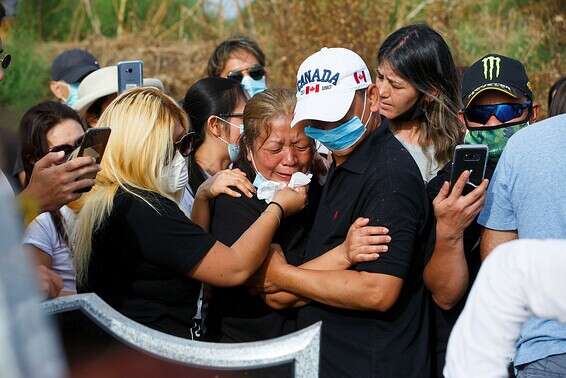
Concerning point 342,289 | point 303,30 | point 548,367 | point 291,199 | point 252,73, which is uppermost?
point 303,30

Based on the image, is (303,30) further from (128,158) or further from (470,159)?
(470,159)

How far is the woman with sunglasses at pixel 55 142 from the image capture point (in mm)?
4047

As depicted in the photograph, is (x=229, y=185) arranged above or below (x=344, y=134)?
below

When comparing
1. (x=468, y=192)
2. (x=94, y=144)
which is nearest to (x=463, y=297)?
(x=468, y=192)

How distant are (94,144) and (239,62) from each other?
3.37m

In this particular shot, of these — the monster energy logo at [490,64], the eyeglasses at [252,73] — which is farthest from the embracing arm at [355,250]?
the eyeglasses at [252,73]

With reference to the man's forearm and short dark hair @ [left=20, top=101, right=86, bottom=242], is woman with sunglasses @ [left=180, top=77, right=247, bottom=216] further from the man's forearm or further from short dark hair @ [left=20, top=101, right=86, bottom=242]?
the man's forearm

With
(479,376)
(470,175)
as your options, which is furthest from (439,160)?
(479,376)

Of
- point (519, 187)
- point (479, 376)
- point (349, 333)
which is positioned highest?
point (519, 187)

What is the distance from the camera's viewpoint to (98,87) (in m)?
6.03

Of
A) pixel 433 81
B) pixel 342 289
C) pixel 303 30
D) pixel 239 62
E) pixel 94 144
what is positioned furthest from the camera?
pixel 303 30

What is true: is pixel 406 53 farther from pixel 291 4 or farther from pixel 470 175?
pixel 291 4

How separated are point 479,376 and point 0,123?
3.93ft

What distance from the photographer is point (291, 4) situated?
10117 mm
